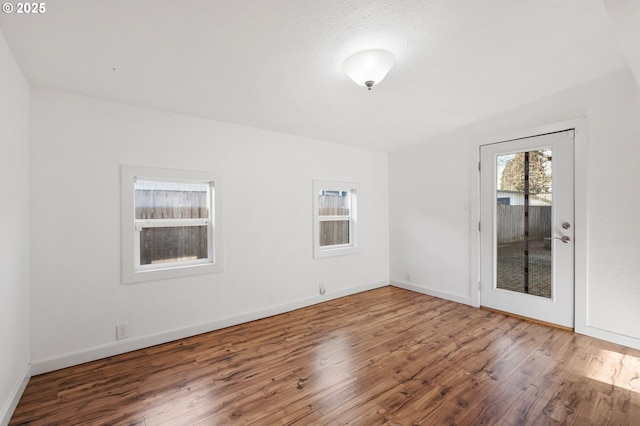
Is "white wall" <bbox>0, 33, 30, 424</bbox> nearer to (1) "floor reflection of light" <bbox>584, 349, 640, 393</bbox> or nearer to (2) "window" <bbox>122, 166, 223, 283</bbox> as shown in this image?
(2) "window" <bbox>122, 166, 223, 283</bbox>

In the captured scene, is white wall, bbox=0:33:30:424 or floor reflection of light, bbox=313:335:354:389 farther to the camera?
floor reflection of light, bbox=313:335:354:389

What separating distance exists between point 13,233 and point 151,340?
143cm

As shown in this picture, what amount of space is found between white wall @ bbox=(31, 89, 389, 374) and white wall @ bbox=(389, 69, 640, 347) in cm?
160

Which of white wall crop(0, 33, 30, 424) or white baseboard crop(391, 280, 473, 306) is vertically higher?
white wall crop(0, 33, 30, 424)

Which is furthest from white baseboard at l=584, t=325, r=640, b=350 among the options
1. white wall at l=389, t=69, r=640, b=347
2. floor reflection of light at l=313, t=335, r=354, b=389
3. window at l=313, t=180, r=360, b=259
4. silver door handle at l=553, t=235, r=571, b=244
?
window at l=313, t=180, r=360, b=259

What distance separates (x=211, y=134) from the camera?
312cm

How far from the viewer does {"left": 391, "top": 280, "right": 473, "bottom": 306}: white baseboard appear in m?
3.92

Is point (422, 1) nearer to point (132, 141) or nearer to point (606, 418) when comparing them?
point (132, 141)

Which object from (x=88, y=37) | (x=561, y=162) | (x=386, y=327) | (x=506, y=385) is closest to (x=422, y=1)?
(x=88, y=37)

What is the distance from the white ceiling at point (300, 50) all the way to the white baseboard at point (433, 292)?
254 centimetres

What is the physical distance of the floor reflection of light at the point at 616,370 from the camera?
2121 mm

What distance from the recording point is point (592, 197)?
9.52 feet

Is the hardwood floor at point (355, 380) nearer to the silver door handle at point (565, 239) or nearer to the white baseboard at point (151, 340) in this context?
the white baseboard at point (151, 340)

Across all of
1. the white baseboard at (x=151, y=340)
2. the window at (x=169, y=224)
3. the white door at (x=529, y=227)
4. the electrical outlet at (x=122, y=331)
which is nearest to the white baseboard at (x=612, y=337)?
the white door at (x=529, y=227)
